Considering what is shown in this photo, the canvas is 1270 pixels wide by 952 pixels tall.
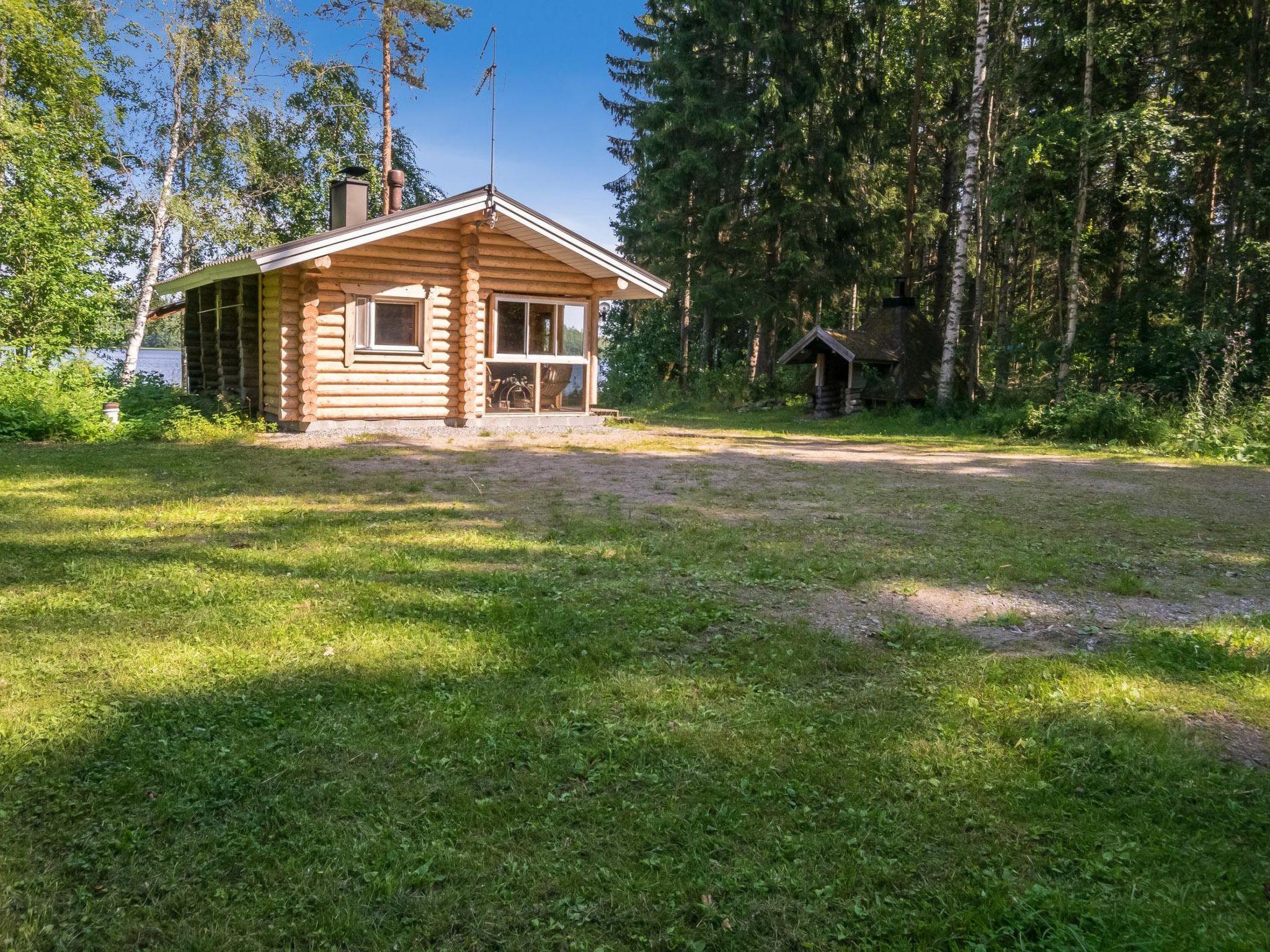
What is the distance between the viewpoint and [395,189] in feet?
55.0

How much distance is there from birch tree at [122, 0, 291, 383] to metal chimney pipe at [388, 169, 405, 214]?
8.09 metres

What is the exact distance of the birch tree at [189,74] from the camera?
2125 centimetres

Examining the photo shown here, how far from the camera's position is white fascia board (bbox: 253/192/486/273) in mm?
12188

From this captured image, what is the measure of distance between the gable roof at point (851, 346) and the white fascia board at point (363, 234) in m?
10.4

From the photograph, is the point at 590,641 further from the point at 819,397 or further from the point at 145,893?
the point at 819,397

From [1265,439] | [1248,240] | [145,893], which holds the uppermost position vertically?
[1248,240]

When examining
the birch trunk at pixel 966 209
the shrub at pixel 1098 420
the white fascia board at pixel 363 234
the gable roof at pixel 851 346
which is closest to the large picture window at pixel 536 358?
Result: the white fascia board at pixel 363 234

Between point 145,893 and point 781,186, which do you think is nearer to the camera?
point 145,893

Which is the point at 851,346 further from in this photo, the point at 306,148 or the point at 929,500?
the point at 306,148

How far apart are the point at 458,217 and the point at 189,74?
44.7 feet

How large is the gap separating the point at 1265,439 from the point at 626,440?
10637mm

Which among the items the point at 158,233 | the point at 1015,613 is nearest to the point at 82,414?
the point at 158,233

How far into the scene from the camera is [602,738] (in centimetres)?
321

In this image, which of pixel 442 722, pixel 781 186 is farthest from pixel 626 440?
pixel 781 186
